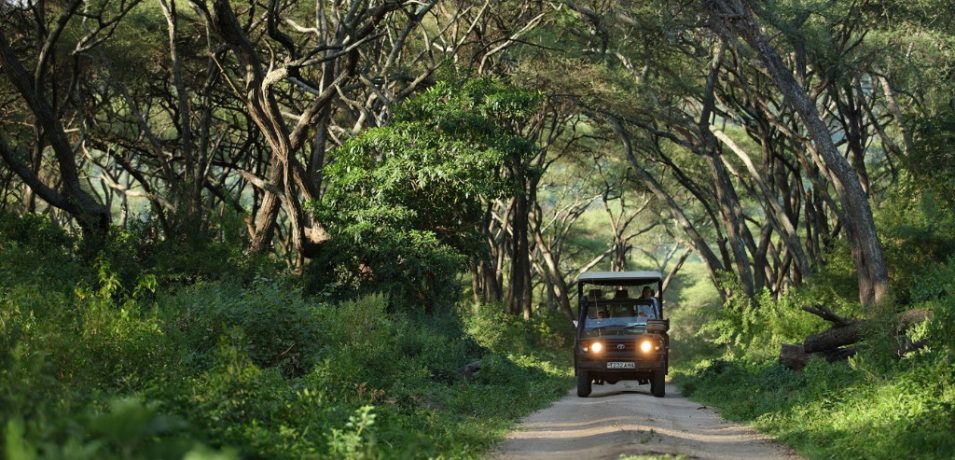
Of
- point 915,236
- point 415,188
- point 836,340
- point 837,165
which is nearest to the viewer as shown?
point 836,340

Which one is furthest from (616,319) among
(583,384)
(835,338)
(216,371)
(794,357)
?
(216,371)

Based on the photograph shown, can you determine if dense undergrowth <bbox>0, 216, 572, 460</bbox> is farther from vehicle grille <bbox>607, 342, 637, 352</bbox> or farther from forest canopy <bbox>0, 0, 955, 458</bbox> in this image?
vehicle grille <bbox>607, 342, 637, 352</bbox>

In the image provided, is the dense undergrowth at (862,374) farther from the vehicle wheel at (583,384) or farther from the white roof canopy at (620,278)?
the white roof canopy at (620,278)

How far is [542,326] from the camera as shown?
4006 cm

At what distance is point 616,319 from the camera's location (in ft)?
68.8

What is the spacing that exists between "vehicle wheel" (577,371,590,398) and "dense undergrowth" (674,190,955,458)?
6.07 ft

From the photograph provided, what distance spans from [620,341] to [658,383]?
1.05m

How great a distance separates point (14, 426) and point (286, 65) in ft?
56.1

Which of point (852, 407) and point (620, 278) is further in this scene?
point (620, 278)

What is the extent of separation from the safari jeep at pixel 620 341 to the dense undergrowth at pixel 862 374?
105 centimetres

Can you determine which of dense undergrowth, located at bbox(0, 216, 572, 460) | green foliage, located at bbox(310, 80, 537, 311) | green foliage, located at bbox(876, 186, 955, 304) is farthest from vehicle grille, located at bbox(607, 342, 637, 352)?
green foliage, located at bbox(876, 186, 955, 304)

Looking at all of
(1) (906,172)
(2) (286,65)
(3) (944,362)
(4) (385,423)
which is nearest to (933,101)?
(1) (906,172)

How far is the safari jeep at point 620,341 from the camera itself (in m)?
20.0

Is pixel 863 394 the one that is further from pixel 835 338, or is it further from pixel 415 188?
pixel 415 188
